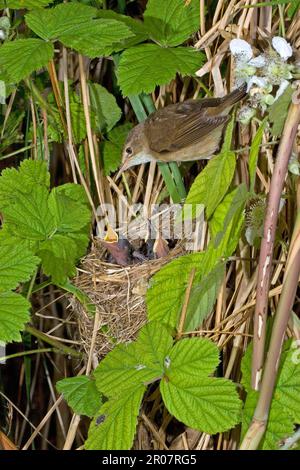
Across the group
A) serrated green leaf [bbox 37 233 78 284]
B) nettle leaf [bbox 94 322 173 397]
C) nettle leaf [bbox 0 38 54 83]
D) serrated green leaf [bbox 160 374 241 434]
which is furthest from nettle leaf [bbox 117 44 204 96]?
serrated green leaf [bbox 160 374 241 434]

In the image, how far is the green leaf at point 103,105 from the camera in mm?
2180

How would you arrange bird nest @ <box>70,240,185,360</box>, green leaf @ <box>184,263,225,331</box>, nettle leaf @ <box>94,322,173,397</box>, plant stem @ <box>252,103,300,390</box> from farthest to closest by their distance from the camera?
bird nest @ <box>70,240,185,360</box> < nettle leaf @ <box>94,322,173,397</box> < green leaf @ <box>184,263,225,331</box> < plant stem @ <box>252,103,300,390</box>

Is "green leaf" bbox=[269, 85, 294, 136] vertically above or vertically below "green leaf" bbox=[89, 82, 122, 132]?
above

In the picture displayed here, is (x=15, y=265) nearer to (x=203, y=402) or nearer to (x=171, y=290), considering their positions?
(x=171, y=290)

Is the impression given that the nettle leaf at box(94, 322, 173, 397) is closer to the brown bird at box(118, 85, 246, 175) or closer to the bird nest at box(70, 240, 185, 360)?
the bird nest at box(70, 240, 185, 360)

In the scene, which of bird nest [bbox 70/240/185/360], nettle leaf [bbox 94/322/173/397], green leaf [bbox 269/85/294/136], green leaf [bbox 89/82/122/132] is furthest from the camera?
green leaf [bbox 89/82/122/132]

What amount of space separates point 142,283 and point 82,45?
624 mm

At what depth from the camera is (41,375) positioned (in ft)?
8.60

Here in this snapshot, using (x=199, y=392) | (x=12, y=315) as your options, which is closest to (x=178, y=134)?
(x=12, y=315)

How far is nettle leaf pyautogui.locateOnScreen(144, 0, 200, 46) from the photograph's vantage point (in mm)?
1894

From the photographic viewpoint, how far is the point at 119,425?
62.3 inches

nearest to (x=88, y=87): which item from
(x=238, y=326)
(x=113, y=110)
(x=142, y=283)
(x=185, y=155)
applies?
(x=113, y=110)

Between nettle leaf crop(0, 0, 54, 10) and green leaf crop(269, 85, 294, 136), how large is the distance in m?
0.70

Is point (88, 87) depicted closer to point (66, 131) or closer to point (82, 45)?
point (66, 131)
